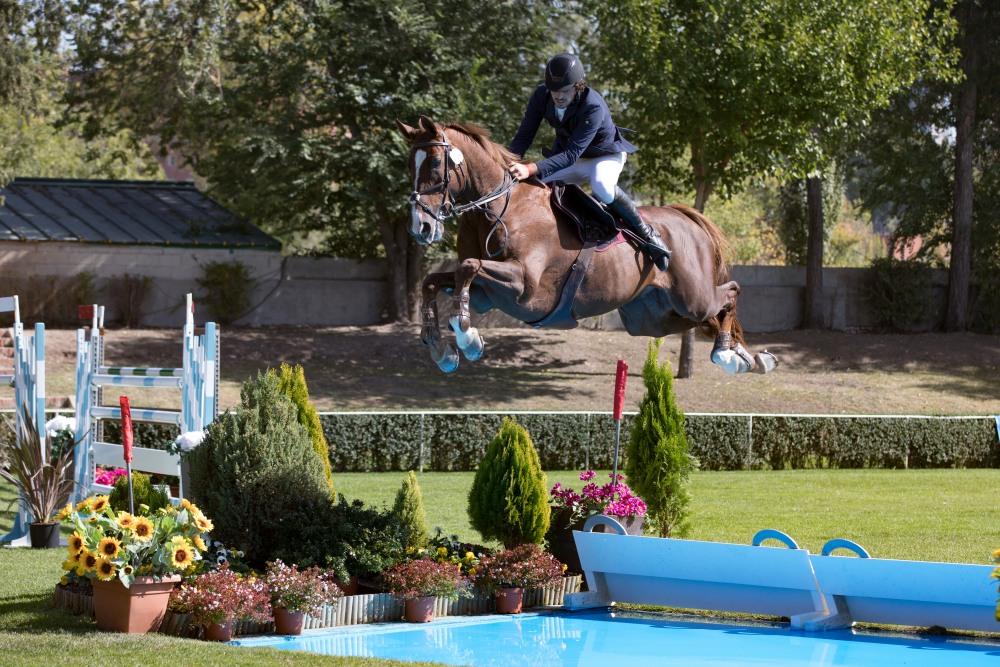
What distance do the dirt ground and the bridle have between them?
1561 centimetres

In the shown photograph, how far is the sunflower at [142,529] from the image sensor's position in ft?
27.5

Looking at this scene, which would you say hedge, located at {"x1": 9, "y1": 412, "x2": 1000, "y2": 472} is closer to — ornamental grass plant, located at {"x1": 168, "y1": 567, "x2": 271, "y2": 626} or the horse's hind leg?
ornamental grass plant, located at {"x1": 168, "y1": 567, "x2": 271, "y2": 626}

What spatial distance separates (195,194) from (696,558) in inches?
922

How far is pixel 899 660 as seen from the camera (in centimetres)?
862

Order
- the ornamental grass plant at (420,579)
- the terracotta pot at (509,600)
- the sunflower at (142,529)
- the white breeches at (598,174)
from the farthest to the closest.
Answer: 1. the terracotta pot at (509,600)
2. the ornamental grass plant at (420,579)
3. the sunflower at (142,529)
4. the white breeches at (598,174)

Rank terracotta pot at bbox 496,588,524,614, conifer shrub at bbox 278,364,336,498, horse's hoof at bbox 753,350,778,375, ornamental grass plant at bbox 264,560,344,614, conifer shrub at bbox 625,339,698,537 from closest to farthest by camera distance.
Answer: horse's hoof at bbox 753,350,778,375
ornamental grass plant at bbox 264,560,344,614
terracotta pot at bbox 496,588,524,614
conifer shrub at bbox 278,364,336,498
conifer shrub at bbox 625,339,698,537

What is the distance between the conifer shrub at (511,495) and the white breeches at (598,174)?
3.83 metres

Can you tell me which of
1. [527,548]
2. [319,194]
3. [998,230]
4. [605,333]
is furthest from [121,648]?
[998,230]

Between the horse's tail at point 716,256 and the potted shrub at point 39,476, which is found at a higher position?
the horse's tail at point 716,256

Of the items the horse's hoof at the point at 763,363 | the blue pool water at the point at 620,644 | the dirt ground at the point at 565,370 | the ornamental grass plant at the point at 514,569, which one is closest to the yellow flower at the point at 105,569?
the blue pool water at the point at 620,644

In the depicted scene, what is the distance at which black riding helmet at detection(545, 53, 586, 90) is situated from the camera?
7000mm

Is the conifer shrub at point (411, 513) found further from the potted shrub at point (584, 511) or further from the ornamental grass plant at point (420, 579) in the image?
the potted shrub at point (584, 511)

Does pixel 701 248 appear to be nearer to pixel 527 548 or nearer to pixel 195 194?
pixel 527 548

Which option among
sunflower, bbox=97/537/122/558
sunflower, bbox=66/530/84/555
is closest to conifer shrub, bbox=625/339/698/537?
sunflower, bbox=97/537/122/558
